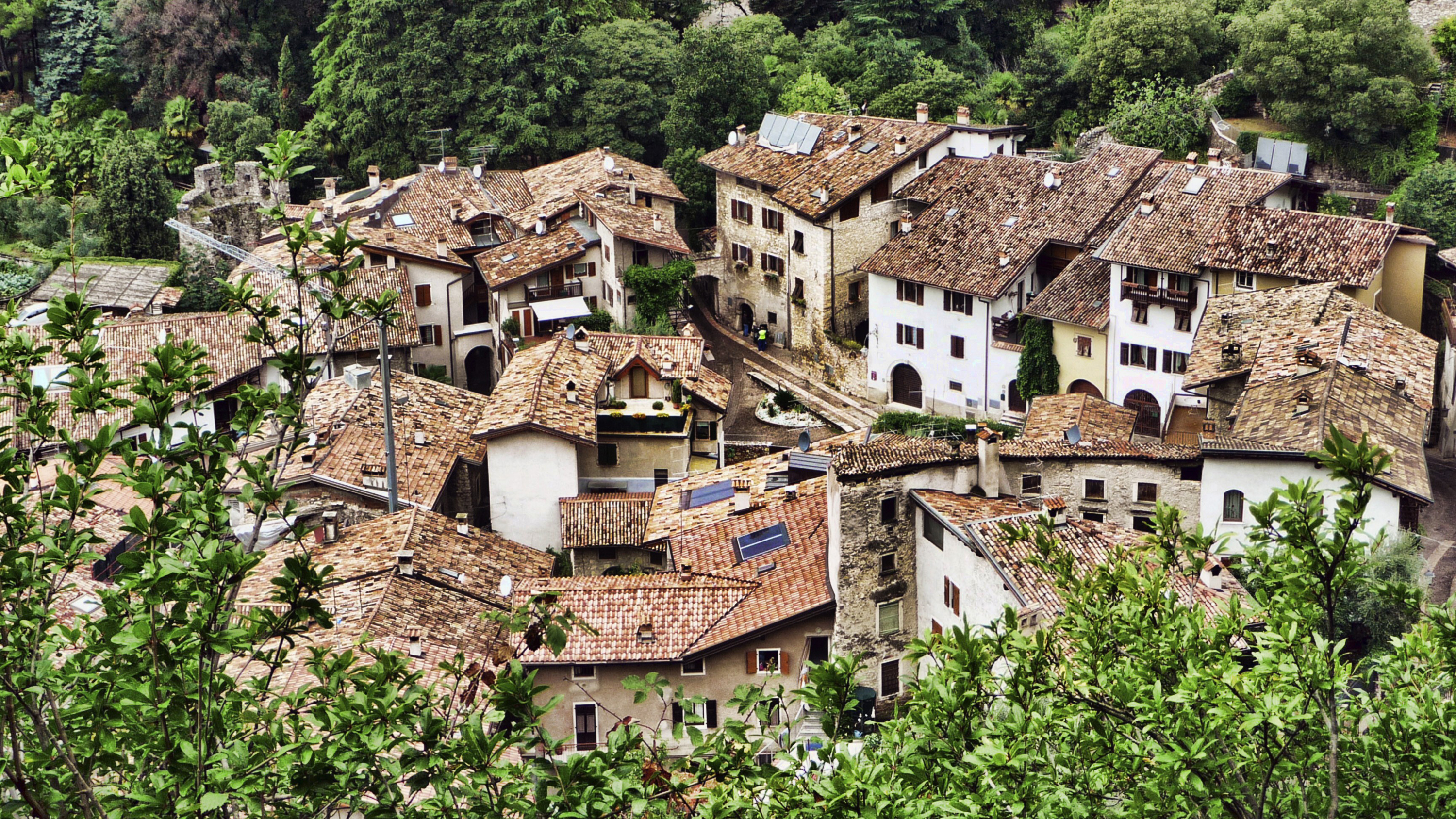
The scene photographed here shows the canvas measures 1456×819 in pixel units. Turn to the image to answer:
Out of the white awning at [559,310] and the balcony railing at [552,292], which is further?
the balcony railing at [552,292]

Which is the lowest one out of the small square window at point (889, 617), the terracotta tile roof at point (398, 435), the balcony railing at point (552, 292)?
the small square window at point (889, 617)

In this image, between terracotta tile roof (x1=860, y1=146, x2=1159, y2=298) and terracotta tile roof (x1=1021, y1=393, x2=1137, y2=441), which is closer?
terracotta tile roof (x1=1021, y1=393, x2=1137, y2=441)

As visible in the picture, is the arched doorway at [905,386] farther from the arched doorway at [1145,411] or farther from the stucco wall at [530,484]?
the stucco wall at [530,484]

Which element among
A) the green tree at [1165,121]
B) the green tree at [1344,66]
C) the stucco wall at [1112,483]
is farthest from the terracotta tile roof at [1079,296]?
the green tree at [1344,66]

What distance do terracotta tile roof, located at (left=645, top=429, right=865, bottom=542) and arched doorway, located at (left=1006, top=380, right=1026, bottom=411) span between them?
8553 mm

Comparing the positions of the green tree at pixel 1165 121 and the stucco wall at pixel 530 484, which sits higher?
the green tree at pixel 1165 121

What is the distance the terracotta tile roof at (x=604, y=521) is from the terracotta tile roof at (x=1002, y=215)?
13.6 m

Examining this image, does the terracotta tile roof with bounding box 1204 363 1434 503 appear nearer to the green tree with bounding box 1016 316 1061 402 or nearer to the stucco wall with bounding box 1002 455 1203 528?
the stucco wall with bounding box 1002 455 1203 528

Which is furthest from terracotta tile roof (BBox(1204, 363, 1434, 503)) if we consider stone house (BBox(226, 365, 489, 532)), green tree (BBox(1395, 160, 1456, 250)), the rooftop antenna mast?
the rooftop antenna mast

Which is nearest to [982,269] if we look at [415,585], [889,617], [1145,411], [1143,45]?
[1145,411]

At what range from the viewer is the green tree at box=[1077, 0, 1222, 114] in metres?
61.3

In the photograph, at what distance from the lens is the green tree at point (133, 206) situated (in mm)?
63250

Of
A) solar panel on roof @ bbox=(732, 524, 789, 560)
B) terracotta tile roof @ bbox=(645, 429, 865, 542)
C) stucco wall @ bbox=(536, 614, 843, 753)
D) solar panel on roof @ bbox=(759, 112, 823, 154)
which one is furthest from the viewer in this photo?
solar panel on roof @ bbox=(759, 112, 823, 154)

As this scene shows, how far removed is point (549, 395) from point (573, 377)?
1.56m
